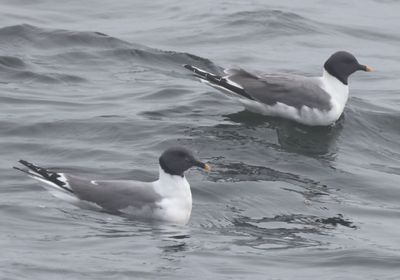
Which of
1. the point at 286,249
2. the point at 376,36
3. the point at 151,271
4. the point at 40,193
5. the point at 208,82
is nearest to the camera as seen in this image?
the point at 151,271

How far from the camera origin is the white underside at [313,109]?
752 inches

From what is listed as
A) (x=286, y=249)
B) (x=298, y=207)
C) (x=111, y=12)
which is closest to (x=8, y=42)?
(x=111, y=12)

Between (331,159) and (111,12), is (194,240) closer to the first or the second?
(331,159)

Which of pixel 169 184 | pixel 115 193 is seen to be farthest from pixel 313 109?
pixel 115 193

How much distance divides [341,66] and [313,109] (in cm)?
99

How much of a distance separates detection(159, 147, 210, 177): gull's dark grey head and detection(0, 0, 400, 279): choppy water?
0.62 m

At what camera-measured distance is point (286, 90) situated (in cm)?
1906

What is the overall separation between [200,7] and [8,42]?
20.5 feet

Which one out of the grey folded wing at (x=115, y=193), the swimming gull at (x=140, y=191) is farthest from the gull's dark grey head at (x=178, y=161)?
the grey folded wing at (x=115, y=193)

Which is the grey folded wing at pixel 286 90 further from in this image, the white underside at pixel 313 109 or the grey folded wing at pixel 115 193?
the grey folded wing at pixel 115 193

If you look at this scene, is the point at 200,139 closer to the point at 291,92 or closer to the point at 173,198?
the point at 291,92

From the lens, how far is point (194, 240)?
566 inches

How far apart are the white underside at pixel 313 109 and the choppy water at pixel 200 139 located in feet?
0.62

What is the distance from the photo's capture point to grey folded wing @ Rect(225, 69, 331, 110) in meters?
19.0
